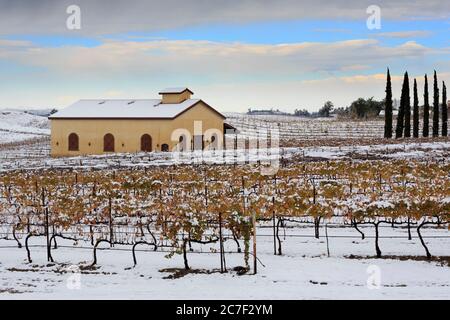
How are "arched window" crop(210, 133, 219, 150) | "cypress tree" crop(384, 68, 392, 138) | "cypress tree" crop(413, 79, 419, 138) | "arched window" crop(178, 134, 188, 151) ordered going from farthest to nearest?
"cypress tree" crop(384, 68, 392, 138), "cypress tree" crop(413, 79, 419, 138), "arched window" crop(210, 133, 219, 150), "arched window" crop(178, 134, 188, 151)

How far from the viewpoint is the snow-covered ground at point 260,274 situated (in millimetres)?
10312

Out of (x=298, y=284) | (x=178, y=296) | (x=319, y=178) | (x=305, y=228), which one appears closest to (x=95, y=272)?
(x=178, y=296)

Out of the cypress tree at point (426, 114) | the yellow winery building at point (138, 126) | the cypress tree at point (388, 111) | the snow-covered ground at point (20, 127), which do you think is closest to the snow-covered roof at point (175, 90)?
the yellow winery building at point (138, 126)

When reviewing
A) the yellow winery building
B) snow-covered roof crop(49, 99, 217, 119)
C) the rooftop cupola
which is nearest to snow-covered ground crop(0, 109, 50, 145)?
snow-covered roof crop(49, 99, 217, 119)

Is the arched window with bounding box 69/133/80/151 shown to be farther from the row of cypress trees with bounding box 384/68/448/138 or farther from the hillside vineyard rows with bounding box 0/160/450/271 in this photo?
the row of cypress trees with bounding box 384/68/448/138

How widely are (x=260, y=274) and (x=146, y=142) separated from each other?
3387 cm

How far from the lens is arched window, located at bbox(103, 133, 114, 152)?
45.9 meters

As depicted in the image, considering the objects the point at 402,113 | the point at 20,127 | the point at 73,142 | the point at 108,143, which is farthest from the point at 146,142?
the point at 20,127

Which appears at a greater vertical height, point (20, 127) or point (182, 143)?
point (20, 127)

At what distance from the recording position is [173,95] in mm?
48188

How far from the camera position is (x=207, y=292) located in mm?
10383

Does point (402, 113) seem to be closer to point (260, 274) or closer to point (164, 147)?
point (164, 147)

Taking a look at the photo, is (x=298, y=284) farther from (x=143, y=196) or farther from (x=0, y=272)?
(x=143, y=196)

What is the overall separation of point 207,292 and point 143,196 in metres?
10.6
